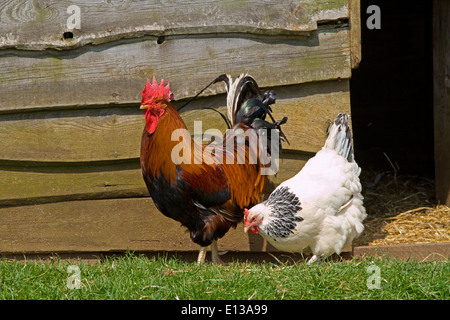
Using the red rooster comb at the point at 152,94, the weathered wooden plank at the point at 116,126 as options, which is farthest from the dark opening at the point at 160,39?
the red rooster comb at the point at 152,94

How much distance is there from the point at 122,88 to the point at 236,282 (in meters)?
2.12

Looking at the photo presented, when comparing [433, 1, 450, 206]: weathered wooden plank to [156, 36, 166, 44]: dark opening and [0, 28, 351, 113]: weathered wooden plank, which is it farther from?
[156, 36, 166, 44]: dark opening

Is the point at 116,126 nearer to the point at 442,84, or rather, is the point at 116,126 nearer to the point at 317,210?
the point at 317,210

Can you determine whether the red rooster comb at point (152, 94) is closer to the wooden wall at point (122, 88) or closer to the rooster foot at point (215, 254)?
the wooden wall at point (122, 88)

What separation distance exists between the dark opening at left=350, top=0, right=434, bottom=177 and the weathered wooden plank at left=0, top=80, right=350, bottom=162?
295cm

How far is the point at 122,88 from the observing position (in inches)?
190

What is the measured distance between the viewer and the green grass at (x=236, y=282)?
347 cm

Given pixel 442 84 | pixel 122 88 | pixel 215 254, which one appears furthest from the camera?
pixel 442 84

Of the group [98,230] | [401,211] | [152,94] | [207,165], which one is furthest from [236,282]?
[401,211]

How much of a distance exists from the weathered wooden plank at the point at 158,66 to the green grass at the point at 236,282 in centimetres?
159

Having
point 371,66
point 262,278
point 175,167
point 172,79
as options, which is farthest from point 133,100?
point 371,66

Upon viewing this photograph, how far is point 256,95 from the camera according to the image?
185 inches
